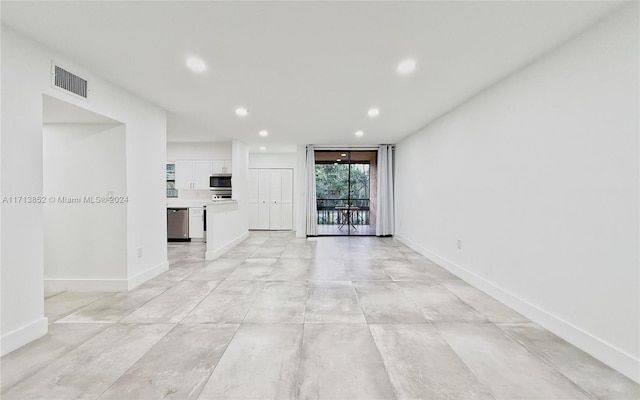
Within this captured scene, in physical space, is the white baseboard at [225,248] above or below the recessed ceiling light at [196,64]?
below

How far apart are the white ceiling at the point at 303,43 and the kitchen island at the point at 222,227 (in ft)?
6.77

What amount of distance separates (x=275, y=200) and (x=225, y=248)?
3148mm

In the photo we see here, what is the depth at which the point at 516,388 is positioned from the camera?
157 centimetres

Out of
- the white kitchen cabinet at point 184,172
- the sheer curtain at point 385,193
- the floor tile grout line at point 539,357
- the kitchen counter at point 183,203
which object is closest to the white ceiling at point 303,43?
the floor tile grout line at point 539,357

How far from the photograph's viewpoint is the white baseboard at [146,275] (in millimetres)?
3228

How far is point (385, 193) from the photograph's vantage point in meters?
6.96

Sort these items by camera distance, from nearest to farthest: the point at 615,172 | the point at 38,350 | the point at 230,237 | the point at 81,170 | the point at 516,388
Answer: the point at 516,388
the point at 615,172
the point at 38,350
the point at 81,170
the point at 230,237

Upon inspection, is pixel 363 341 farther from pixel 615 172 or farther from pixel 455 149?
pixel 455 149

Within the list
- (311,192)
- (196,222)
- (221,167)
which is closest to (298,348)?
(311,192)

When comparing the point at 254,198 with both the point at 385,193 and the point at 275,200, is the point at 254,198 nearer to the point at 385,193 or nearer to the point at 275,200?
the point at 275,200

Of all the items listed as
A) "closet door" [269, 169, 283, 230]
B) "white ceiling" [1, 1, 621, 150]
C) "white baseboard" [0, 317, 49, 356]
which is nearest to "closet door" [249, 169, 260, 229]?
"closet door" [269, 169, 283, 230]

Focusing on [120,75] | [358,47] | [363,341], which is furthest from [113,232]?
[358,47]

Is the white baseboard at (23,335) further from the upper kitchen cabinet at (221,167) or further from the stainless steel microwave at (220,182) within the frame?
the upper kitchen cabinet at (221,167)

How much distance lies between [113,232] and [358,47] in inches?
136
